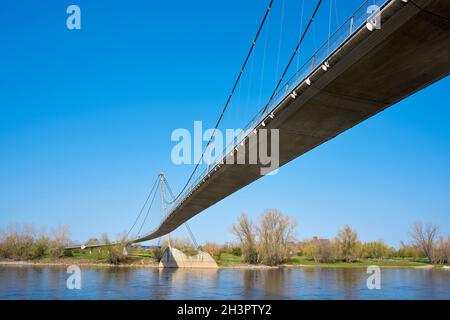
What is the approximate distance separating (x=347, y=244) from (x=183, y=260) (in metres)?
31.6

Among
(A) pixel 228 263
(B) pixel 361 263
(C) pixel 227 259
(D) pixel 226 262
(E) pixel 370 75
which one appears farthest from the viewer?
(B) pixel 361 263

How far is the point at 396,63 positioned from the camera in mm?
11352

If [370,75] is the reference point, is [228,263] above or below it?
below

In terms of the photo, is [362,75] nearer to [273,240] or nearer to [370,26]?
[370,26]

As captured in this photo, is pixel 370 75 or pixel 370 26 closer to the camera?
pixel 370 26

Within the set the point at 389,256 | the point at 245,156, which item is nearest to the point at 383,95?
the point at 245,156

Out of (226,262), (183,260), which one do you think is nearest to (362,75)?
(183,260)

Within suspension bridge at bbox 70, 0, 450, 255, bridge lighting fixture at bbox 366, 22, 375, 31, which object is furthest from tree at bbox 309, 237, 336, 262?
bridge lighting fixture at bbox 366, 22, 375, 31

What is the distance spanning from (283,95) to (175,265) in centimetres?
5099

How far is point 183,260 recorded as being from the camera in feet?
202

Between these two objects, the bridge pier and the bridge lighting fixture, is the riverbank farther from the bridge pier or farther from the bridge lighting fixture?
the bridge lighting fixture

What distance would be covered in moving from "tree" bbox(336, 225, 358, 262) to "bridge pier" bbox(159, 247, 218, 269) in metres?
25.6

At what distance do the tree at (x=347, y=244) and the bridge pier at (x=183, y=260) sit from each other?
83.9 feet
